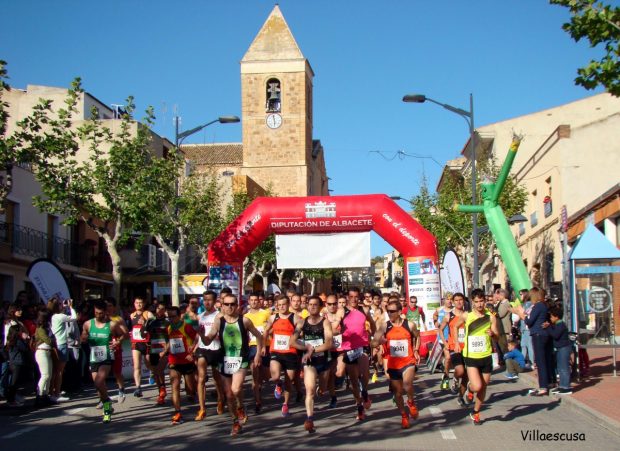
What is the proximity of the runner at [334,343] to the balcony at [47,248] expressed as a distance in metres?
16.6

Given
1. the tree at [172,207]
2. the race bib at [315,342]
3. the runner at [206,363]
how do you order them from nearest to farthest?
the race bib at [315,342] → the runner at [206,363] → the tree at [172,207]

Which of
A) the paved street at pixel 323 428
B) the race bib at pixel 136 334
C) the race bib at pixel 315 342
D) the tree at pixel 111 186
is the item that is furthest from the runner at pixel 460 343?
the tree at pixel 111 186

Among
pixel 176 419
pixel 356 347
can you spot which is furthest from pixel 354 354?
pixel 176 419

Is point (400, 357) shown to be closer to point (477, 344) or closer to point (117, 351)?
point (477, 344)

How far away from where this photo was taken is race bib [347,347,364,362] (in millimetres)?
12250

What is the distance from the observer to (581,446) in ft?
30.1

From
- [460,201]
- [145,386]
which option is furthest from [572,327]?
[460,201]

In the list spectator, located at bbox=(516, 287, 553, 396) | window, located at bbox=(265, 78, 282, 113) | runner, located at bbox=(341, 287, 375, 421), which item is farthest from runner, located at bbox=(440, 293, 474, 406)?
window, located at bbox=(265, 78, 282, 113)

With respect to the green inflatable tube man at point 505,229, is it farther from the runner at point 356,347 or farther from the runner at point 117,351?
the runner at point 117,351

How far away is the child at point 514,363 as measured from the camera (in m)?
16.9

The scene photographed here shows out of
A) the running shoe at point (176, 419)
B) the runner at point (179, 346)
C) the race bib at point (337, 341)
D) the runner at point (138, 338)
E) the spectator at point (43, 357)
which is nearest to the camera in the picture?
the running shoe at point (176, 419)

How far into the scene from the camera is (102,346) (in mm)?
11820

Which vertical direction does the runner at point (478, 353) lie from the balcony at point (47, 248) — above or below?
below

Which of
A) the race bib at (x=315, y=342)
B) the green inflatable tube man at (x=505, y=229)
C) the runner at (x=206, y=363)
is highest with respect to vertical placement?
the green inflatable tube man at (x=505, y=229)
